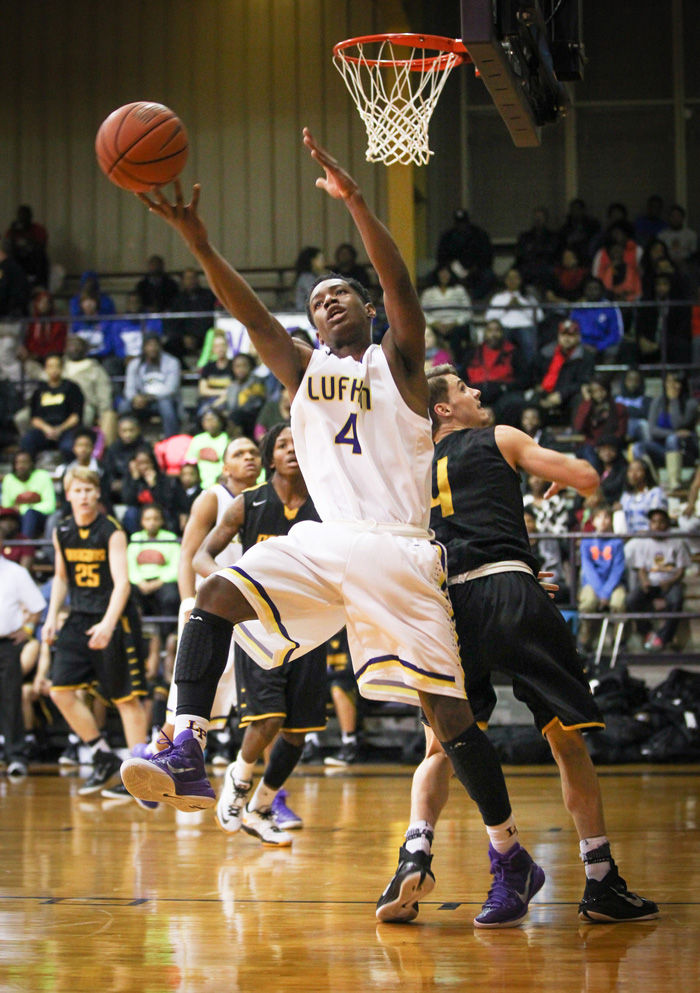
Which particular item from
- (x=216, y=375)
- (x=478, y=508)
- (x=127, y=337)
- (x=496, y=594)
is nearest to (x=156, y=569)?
(x=216, y=375)

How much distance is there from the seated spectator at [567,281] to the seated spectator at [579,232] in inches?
10.7

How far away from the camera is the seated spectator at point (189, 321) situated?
48.4 ft

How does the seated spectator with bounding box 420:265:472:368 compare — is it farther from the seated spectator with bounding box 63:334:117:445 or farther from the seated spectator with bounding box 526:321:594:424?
the seated spectator with bounding box 63:334:117:445

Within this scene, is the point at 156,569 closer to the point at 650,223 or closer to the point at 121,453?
the point at 121,453

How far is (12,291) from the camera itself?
15094mm

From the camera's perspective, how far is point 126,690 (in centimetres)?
826

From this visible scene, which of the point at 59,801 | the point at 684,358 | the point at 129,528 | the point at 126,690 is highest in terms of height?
the point at 684,358

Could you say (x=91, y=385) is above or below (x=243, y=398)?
above

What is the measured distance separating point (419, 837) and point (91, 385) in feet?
34.9

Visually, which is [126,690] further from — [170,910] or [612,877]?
[612,877]

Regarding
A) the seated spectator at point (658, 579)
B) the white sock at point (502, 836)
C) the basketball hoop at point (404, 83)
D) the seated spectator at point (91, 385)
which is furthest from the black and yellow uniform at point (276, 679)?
the seated spectator at point (91, 385)

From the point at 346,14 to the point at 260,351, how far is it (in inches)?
514

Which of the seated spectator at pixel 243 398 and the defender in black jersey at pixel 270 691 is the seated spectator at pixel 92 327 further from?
the defender in black jersey at pixel 270 691

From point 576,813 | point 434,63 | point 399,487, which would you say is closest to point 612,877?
point 576,813
